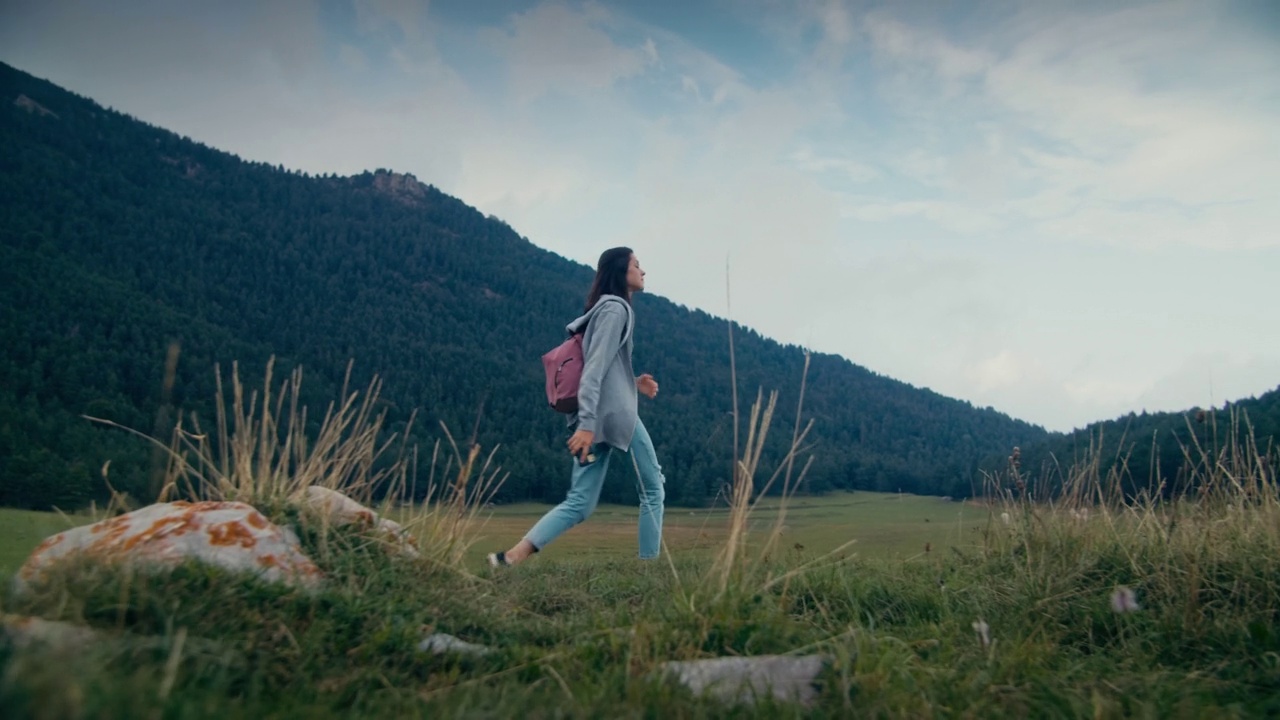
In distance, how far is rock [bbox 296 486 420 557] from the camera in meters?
4.40

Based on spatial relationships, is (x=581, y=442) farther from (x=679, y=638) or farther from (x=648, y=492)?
(x=679, y=638)

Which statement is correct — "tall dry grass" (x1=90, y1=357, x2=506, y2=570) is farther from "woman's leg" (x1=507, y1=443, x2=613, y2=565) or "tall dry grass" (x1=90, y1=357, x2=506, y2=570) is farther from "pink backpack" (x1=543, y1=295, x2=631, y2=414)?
"pink backpack" (x1=543, y1=295, x2=631, y2=414)

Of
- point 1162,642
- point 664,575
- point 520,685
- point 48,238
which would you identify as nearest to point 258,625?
point 520,685

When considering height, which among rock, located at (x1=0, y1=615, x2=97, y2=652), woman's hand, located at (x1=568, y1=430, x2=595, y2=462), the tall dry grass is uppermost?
woman's hand, located at (x1=568, y1=430, x2=595, y2=462)

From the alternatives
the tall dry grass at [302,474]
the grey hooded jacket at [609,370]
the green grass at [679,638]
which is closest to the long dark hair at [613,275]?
the grey hooded jacket at [609,370]

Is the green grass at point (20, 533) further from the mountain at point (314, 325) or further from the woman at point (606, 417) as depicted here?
the mountain at point (314, 325)

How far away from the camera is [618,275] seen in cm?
613

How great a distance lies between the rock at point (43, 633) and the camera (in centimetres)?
237

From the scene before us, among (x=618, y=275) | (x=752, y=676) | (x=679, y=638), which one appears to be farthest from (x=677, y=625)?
(x=618, y=275)

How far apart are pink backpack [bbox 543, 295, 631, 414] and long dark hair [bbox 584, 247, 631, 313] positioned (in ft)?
0.65

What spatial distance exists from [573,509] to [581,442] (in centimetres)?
75

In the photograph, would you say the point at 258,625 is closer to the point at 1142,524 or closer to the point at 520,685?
the point at 520,685

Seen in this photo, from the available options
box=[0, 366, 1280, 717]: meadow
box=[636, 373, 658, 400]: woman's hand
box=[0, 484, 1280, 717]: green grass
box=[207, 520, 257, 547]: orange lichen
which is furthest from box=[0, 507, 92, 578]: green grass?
box=[636, 373, 658, 400]: woman's hand

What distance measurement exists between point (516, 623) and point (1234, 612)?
3.56m
